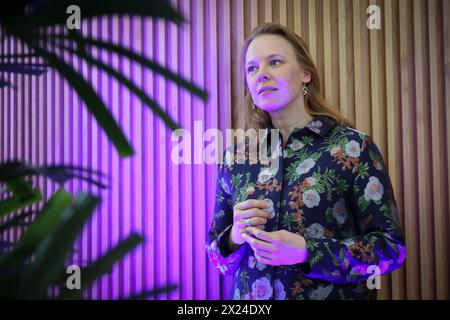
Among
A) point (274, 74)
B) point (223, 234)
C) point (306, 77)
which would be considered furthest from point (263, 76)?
point (223, 234)

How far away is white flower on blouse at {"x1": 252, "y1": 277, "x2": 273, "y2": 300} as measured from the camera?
4.53 feet

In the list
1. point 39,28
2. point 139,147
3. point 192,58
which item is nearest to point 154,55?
point 192,58

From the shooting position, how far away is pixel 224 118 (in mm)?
1912

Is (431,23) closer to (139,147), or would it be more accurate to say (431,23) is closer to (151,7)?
(139,147)

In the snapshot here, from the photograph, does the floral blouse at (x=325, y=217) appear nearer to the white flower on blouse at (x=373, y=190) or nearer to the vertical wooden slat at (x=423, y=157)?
Result: the white flower on blouse at (x=373, y=190)

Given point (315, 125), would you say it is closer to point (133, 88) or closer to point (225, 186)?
point (225, 186)

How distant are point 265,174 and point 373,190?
14.0 inches

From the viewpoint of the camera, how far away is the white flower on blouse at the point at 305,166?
145 centimetres

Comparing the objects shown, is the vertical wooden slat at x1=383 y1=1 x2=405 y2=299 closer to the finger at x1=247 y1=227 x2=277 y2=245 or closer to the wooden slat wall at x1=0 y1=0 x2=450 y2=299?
the wooden slat wall at x1=0 y1=0 x2=450 y2=299

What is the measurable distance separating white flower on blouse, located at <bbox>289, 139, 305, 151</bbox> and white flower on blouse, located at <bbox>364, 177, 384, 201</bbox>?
0.26m

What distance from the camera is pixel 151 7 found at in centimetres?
28

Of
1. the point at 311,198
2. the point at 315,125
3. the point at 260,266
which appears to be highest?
the point at 315,125

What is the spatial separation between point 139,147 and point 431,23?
4.33 ft
